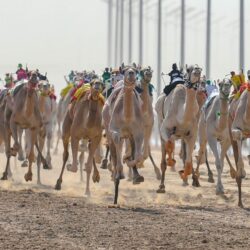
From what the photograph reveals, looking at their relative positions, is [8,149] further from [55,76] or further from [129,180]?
[55,76]

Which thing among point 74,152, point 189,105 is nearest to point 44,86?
point 74,152

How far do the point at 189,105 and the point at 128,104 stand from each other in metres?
1.49

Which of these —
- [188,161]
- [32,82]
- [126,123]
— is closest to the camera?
[126,123]

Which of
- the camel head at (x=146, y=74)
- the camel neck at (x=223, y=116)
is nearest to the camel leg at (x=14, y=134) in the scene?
the camel head at (x=146, y=74)

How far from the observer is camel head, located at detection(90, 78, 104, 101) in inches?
570

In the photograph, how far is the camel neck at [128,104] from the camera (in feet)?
43.3

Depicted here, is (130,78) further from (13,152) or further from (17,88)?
(17,88)

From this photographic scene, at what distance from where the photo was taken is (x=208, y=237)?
386 inches

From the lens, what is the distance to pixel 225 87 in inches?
570

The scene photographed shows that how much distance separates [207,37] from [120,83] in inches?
908

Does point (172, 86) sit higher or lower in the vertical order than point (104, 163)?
higher

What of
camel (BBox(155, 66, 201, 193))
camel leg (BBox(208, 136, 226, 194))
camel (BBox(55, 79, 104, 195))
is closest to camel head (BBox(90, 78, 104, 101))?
camel (BBox(55, 79, 104, 195))

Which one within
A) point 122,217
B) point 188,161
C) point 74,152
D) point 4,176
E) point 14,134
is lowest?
point 122,217

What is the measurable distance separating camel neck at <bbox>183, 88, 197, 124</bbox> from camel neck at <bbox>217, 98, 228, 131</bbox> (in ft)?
2.04
